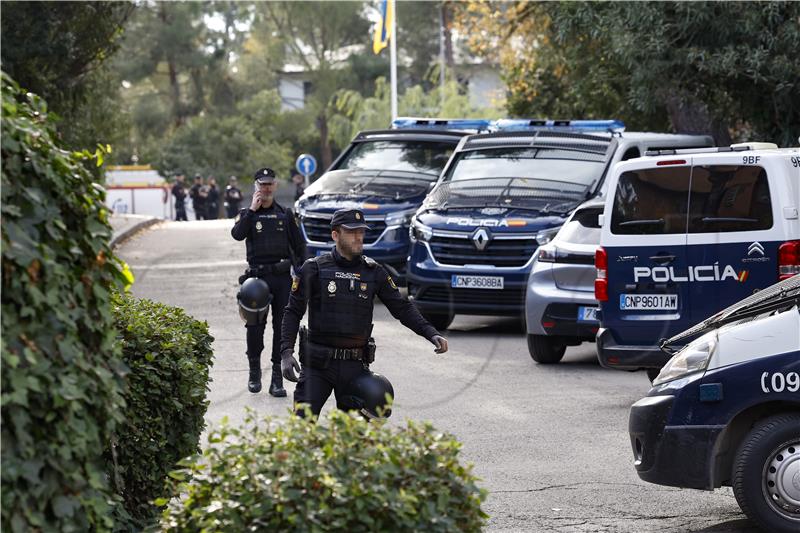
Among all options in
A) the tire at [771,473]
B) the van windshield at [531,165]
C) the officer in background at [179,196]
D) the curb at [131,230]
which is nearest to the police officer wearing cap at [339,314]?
the tire at [771,473]

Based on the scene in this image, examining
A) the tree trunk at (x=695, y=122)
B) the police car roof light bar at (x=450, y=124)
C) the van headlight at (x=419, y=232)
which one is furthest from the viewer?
the tree trunk at (x=695, y=122)

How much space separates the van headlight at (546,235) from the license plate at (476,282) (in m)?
0.58

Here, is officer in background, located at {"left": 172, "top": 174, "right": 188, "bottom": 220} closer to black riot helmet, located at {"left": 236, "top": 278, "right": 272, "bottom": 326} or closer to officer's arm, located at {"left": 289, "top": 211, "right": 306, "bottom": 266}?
officer's arm, located at {"left": 289, "top": 211, "right": 306, "bottom": 266}

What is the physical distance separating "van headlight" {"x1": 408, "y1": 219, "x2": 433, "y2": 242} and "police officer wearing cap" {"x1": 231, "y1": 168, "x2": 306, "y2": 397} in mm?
3950

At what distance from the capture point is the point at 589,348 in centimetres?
1521

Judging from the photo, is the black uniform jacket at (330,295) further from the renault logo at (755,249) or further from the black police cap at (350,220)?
the renault logo at (755,249)

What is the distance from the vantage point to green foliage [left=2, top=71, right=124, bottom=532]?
411cm

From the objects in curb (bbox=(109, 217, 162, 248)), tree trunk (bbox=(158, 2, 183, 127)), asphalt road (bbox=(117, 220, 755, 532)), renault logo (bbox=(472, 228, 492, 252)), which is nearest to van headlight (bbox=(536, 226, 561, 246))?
renault logo (bbox=(472, 228, 492, 252))

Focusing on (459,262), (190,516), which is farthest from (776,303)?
(459,262)

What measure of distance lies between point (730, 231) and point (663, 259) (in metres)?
0.55

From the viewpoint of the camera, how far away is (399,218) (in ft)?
59.0

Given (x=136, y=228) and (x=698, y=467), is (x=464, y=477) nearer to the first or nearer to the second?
(x=698, y=467)

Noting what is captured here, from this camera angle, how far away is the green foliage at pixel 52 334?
411cm

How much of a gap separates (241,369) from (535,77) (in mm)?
19700
